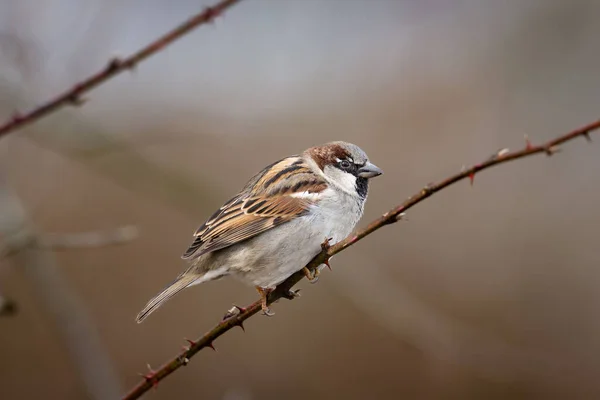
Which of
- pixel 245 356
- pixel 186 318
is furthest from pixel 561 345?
pixel 186 318

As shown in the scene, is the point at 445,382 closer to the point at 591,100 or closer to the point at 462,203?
the point at 462,203

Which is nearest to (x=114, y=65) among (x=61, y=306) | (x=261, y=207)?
(x=61, y=306)

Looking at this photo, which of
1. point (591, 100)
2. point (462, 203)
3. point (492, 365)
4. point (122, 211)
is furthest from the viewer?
point (591, 100)

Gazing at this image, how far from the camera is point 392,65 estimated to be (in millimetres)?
8461

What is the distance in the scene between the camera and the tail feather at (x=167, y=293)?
9.54 ft

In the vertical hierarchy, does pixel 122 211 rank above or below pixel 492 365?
above

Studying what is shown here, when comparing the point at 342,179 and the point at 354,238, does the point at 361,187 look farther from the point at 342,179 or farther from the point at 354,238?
the point at 354,238

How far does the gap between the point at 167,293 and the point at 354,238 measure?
1390mm

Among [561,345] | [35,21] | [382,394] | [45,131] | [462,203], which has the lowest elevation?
[561,345]

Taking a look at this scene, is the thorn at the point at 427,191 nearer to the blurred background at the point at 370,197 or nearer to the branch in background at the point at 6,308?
the branch in background at the point at 6,308

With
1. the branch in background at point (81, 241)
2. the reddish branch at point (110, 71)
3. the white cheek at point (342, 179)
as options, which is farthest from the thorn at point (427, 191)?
the white cheek at point (342, 179)

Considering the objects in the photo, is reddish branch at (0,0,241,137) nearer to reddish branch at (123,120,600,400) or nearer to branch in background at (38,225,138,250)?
reddish branch at (123,120,600,400)

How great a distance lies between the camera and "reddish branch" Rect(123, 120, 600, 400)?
4.72 ft

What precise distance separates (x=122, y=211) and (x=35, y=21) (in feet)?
12.6
